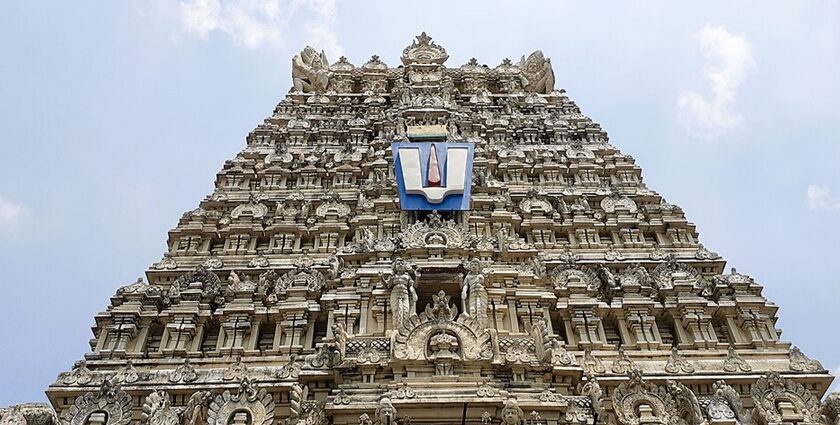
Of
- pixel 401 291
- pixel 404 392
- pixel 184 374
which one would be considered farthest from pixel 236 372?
pixel 404 392

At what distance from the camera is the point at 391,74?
1153 inches

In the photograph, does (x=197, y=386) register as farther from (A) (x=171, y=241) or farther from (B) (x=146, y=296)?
(A) (x=171, y=241)

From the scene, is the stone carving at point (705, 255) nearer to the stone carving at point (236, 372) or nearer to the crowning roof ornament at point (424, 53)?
the stone carving at point (236, 372)

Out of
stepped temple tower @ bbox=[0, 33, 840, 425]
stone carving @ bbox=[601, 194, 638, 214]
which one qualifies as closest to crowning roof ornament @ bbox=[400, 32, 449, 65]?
stepped temple tower @ bbox=[0, 33, 840, 425]

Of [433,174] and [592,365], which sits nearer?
[592,365]

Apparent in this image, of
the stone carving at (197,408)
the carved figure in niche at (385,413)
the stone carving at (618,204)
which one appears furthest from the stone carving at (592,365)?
the stone carving at (197,408)

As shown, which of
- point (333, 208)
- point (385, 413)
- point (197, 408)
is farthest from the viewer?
point (333, 208)

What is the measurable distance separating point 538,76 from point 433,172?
1135cm

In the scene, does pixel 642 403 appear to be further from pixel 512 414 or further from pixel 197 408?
pixel 197 408

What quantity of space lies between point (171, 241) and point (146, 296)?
A: 2.55m

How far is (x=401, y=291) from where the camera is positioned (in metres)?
14.4

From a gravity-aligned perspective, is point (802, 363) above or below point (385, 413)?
above

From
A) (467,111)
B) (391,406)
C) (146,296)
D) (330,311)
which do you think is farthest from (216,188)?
(391,406)

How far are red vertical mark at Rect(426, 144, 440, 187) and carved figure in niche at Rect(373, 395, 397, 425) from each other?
26.1 feet
